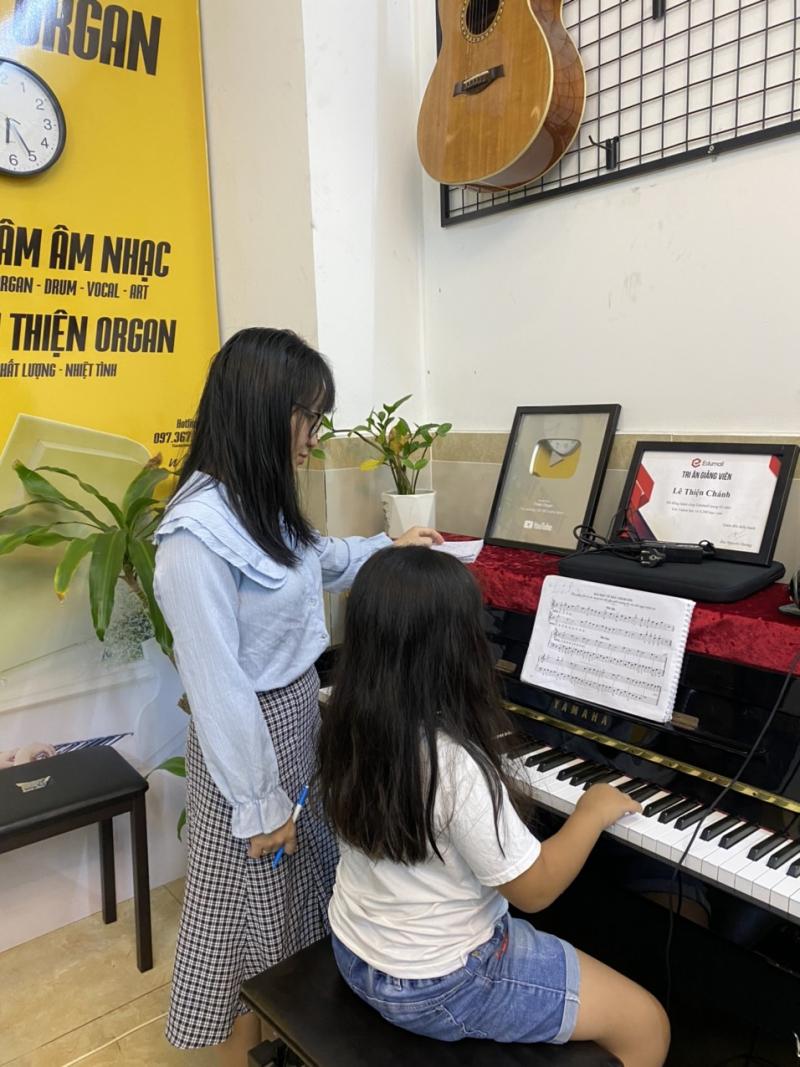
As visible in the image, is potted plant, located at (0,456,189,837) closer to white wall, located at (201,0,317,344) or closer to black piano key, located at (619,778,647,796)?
white wall, located at (201,0,317,344)

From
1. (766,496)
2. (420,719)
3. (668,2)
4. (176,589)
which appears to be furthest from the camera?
(668,2)

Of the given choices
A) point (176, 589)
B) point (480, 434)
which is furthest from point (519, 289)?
point (176, 589)

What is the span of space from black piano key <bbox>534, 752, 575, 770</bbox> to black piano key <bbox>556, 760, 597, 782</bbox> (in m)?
0.02

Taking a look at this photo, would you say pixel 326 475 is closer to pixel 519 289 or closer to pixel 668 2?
pixel 519 289

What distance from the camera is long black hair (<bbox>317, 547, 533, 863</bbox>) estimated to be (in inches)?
39.3

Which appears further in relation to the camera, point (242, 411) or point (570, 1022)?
point (242, 411)

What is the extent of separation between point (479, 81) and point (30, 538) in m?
1.50

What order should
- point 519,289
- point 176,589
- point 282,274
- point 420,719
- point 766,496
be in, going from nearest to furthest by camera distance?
1. point 420,719
2. point 176,589
3. point 766,496
4. point 519,289
5. point 282,274

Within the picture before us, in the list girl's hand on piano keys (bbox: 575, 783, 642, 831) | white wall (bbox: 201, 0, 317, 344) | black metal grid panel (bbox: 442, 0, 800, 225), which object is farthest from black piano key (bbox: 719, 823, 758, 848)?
white wall (bbox: 201, 0, 317, 344)

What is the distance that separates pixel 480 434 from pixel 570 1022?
1.39 m

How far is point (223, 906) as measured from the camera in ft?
4.32

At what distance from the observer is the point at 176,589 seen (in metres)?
1.17

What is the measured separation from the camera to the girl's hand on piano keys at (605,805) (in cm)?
111

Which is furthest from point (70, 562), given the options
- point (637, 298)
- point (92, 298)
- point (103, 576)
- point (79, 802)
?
point (637, 298)
